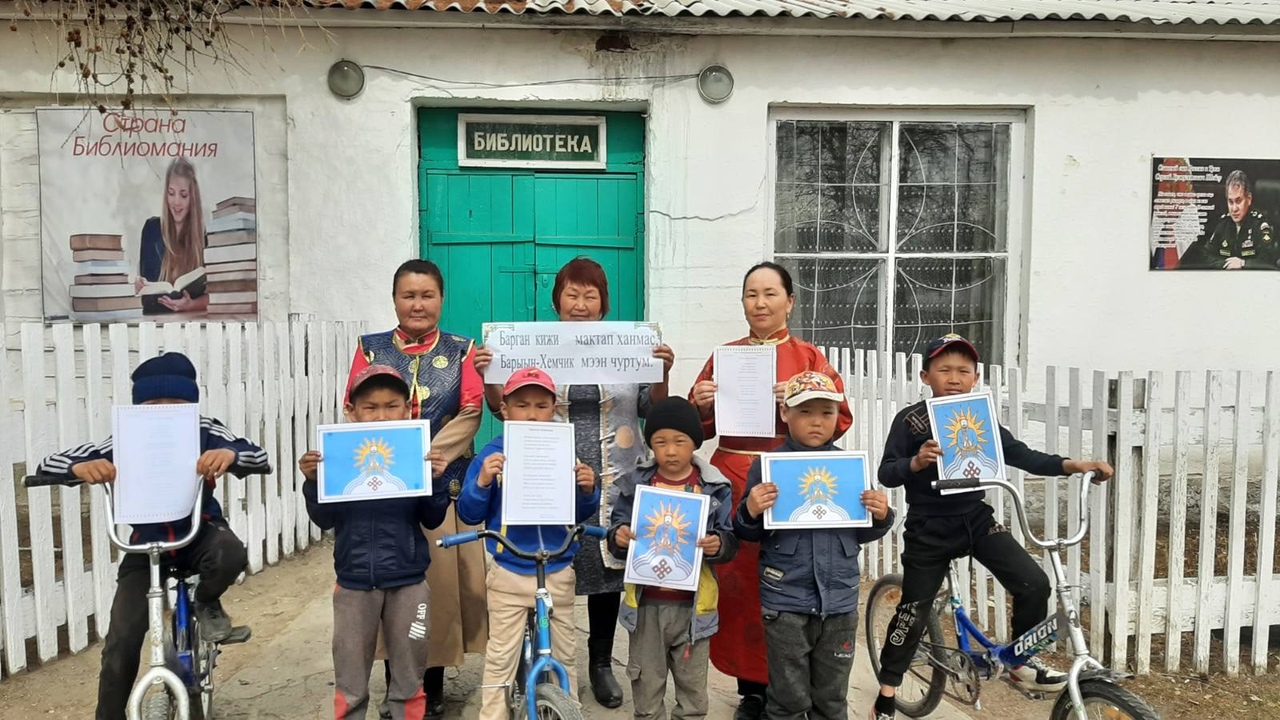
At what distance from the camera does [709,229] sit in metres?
6.26

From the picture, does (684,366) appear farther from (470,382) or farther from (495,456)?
(495,456)

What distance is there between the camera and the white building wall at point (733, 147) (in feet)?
19.9

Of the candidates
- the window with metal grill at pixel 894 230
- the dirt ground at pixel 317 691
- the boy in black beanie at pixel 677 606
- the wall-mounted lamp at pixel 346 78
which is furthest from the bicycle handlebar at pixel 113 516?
the window with metal grill at pixel 894 230

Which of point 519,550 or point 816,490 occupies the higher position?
point 816,490

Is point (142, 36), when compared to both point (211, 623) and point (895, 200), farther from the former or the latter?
point (895, 200)

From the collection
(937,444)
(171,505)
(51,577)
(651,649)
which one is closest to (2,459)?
(51,577)

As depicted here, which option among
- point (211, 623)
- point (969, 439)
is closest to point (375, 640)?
point (211, 623)

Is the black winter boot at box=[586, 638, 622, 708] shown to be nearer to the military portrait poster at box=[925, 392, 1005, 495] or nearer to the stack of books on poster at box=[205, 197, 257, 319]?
the military portrait poster at box=[925, 392, 1005, 495]

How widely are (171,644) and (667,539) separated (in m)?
1.76

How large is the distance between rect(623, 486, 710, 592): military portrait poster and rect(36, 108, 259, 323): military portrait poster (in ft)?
15.3

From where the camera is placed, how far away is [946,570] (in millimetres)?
3217

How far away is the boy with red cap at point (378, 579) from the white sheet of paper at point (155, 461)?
0.40 meters

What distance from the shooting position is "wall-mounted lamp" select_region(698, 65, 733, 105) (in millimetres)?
6164

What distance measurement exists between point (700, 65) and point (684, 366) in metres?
2.21
